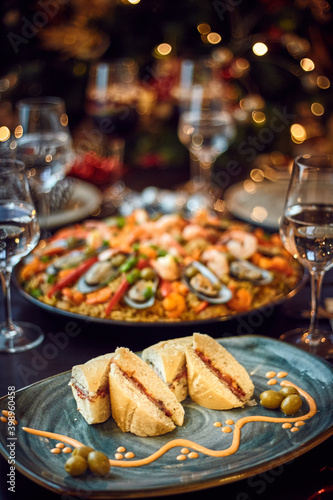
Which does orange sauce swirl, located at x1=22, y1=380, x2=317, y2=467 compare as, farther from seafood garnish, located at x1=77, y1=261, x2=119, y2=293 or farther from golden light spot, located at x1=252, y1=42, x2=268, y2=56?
golden light spot, located at x1=252, y1=42, x2=268, y2=56

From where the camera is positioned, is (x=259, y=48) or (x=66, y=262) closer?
(x=66, y=262)

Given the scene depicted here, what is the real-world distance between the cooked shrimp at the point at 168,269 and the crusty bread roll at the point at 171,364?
1.70 ft

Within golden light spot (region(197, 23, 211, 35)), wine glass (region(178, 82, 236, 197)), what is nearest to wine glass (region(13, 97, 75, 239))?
wine glass (region(178, 82, 236, 197))

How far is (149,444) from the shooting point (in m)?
1.34

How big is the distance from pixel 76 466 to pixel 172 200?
1936mm

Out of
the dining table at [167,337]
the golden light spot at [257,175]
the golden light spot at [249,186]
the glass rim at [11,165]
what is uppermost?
the glass rim at [11,165]

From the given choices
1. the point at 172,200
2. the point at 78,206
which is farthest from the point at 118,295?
the point at 78,206

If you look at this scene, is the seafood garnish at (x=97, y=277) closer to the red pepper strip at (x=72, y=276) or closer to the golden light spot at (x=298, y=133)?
the red pepper strip at (x=72, y=276)

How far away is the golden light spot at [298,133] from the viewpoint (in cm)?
434

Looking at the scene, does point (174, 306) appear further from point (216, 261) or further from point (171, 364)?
point (171, 364)

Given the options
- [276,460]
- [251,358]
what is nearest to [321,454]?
[276,460]

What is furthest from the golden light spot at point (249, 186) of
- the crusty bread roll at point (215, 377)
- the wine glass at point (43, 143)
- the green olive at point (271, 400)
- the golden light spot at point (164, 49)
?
the green olive at point (271, 400)

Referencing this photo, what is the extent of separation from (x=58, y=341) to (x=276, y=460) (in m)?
0.92

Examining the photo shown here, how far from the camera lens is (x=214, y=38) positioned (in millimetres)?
4488
